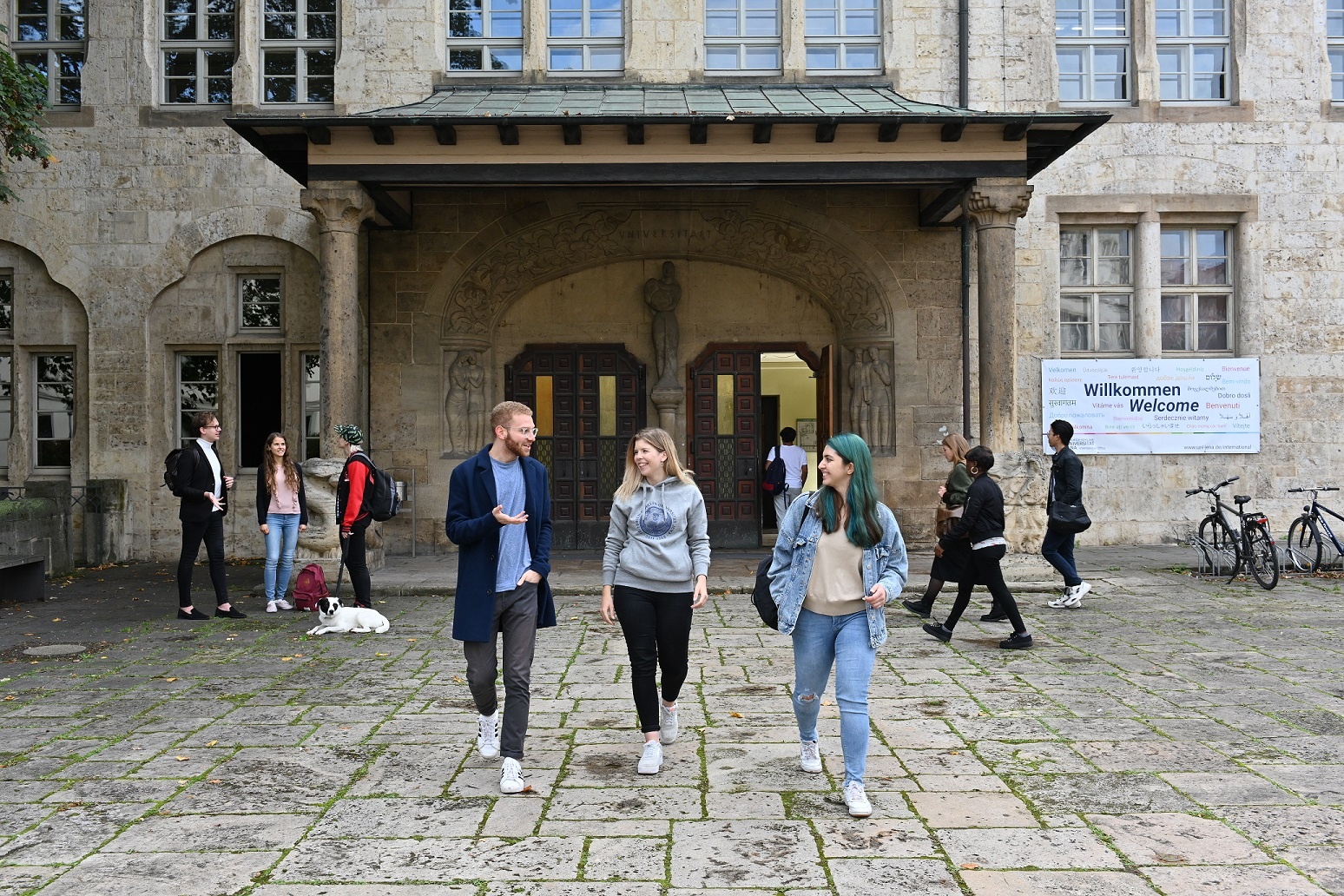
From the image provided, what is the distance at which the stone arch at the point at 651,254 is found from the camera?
1512 cm

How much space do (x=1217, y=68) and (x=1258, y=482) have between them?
5381mm

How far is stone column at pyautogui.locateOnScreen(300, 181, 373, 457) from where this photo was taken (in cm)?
1222

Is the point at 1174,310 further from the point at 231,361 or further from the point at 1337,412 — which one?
the point at 231,361

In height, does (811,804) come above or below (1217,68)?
below

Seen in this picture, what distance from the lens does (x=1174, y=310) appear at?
15.6 meters

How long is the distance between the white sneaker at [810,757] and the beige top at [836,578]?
745 mm

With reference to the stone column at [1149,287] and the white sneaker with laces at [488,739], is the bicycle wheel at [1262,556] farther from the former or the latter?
the white sneaker with laces at [488,739]

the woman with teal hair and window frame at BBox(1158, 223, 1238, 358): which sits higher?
window frame at BBox(1158, 223, 1238, 358)

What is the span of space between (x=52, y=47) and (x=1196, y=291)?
49.6 feet

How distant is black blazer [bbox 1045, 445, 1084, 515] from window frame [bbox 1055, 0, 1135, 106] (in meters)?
7.14

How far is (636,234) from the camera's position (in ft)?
50.2

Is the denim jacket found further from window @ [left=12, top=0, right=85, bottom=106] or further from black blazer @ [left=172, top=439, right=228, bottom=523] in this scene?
window @ [left=12, top=0, right=85, bottom=106]

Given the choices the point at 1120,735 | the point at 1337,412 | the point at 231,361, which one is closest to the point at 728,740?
the point at 1120,735

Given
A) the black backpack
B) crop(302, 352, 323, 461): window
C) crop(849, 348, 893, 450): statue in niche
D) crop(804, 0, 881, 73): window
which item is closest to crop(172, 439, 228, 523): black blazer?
the black backpack
